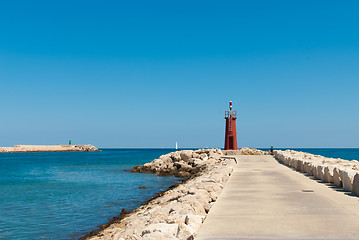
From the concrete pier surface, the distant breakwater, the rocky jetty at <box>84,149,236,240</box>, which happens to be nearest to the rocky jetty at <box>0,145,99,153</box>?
the distant breakwater

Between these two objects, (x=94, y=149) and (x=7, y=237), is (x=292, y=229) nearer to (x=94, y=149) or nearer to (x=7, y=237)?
(x=7, y=237)

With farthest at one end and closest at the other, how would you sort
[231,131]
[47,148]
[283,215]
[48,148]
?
[48,148] → [47,148] → [231,131] → [283,215]

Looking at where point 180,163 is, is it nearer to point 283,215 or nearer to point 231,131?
point 231,131

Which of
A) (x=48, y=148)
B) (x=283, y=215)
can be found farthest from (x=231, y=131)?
(x=48, y=148)

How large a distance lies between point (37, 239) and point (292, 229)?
26.2ft

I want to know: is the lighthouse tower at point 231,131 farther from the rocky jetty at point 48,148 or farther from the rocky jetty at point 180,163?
the rocky jetty at point 48,148

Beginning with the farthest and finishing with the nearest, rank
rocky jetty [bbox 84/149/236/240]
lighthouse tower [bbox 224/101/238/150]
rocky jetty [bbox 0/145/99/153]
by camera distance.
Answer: rocky jetty [bbox 0/145/99/153] → lighthouse tower [bbox 224/101/238/150] → rocky jetty [bbox 84/149/236/240]

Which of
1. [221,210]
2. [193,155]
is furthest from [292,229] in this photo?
[193,155]

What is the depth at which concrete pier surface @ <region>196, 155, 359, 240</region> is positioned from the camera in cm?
539

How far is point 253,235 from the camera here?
529cm

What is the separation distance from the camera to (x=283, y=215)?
6.73 metres

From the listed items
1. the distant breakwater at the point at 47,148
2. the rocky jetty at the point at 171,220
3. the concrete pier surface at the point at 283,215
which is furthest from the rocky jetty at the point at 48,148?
the concrete pier surface at the point at 283,215

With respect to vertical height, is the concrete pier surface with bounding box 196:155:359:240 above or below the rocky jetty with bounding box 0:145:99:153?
below

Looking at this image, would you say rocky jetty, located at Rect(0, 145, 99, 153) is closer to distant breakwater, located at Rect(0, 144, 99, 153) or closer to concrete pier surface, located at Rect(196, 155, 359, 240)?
distant breakwater, located at Rect(0, 144, 99, 153)
